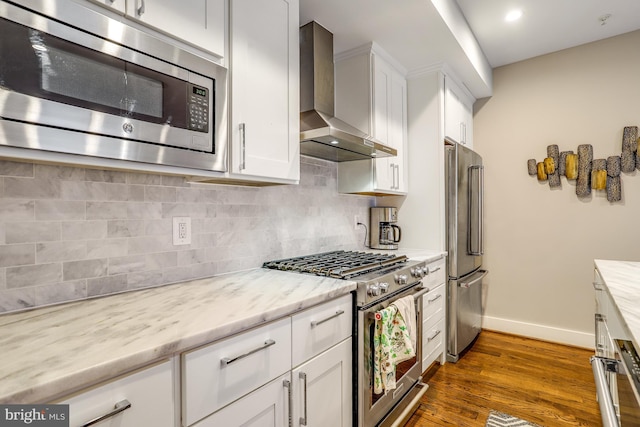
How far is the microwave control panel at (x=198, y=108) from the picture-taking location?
1.25 meters

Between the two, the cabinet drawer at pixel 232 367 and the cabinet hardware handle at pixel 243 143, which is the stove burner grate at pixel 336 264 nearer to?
the cabinet drawer at pixel 232 367

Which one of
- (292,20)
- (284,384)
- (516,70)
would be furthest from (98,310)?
(516,70)

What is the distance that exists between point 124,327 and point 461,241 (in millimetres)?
2627

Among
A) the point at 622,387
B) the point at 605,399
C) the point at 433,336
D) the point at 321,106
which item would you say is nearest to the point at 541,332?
the point at 433,336

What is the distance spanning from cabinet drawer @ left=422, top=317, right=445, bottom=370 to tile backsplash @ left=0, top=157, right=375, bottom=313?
1.21 metres

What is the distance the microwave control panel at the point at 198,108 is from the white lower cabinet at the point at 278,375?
805 mm

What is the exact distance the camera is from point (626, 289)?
4.25 ft

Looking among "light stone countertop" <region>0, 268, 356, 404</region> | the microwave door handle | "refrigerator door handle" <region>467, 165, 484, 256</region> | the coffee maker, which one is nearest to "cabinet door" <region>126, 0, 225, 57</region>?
the microwave door handle

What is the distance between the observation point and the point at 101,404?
0.71 m

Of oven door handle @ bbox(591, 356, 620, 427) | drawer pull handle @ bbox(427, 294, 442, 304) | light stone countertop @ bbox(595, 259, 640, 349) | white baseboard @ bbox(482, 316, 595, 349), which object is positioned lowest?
white baseboard @ bbox(482, 316, 595, 349)

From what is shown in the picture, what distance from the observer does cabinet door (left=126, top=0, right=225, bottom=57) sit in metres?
1.09

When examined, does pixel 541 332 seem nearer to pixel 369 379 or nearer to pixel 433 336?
pixel 433 336

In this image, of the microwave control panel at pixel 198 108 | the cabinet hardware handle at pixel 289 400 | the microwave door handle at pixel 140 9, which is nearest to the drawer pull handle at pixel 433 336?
the cabinet hardware handle at pixel 289 400

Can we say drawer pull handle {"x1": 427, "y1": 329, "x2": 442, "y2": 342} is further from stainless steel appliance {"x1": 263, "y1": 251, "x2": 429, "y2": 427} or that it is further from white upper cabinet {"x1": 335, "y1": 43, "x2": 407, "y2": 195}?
white upper cabinet {"x1": 335, "y1": 43, "x2": 407, "y2": 195}
